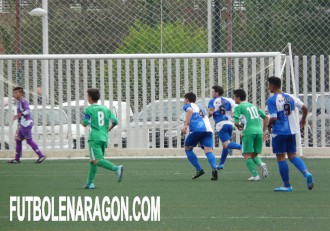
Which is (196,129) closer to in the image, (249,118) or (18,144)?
(249,118)

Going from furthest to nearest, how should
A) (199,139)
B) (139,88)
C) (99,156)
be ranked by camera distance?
(139,88) < (199,139) < (99,156)

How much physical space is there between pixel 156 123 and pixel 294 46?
198 inches

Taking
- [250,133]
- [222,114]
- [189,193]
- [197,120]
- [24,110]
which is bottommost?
[189,193]

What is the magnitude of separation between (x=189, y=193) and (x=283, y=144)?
170cm

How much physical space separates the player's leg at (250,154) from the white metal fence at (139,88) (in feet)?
25.8

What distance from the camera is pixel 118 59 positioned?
95.9 ft

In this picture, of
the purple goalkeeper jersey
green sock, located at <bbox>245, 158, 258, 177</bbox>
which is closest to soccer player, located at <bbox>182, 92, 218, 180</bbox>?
green sock, located at <bbox>245, 158, 258, 177</bbox>

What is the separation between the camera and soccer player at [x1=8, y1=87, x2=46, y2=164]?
88.9 ft

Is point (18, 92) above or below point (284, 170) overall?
above

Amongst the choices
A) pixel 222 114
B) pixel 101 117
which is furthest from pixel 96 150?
pixel 222 114

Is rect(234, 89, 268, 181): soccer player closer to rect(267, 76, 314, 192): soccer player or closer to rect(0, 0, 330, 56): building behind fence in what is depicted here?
rect(267, 76, 314, 192): soccer player

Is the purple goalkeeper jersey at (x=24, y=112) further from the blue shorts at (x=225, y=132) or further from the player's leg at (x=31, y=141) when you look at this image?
the blue shorts at (x=225, y=132)

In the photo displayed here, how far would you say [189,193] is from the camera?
59.4ft

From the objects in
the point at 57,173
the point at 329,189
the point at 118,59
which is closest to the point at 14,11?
the point at 118,59
